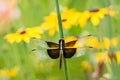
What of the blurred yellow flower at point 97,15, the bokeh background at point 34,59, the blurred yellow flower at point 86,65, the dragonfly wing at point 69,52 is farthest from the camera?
the blurred yellow flower at point 86,65

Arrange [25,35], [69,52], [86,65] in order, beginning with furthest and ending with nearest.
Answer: [86,65]
[25,35]
[69,52]

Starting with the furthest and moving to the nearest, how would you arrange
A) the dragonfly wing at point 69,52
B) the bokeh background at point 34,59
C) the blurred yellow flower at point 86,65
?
the blurred yellow flower at point 86,65, the bokeh background at point 34,59, the dragonfly wing at point 69,52

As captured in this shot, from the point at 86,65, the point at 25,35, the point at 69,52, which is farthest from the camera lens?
the point at 86,65

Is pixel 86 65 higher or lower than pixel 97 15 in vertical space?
lower

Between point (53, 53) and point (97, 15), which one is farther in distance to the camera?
point (97, 15)

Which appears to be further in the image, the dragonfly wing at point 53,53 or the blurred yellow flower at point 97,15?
the blurred yellow flower at point 97,15

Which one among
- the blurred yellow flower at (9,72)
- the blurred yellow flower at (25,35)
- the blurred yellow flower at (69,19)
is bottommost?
the blurred yellow flower at (9,72)

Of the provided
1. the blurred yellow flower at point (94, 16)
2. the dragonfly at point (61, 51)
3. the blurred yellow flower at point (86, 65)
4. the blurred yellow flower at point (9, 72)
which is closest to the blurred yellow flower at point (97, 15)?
the blurred yellow flower at point (94, 16)

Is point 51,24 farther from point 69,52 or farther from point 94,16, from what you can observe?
point 69,52

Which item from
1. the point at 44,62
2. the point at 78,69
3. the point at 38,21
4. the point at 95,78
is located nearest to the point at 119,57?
the point at 95,78

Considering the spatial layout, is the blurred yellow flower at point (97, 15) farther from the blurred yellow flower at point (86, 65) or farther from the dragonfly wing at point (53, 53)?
the dragonfly wing at point (53, 53)

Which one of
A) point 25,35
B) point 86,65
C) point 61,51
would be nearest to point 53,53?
point 61,51

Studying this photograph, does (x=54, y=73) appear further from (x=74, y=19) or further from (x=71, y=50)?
(x=71, y=50)
